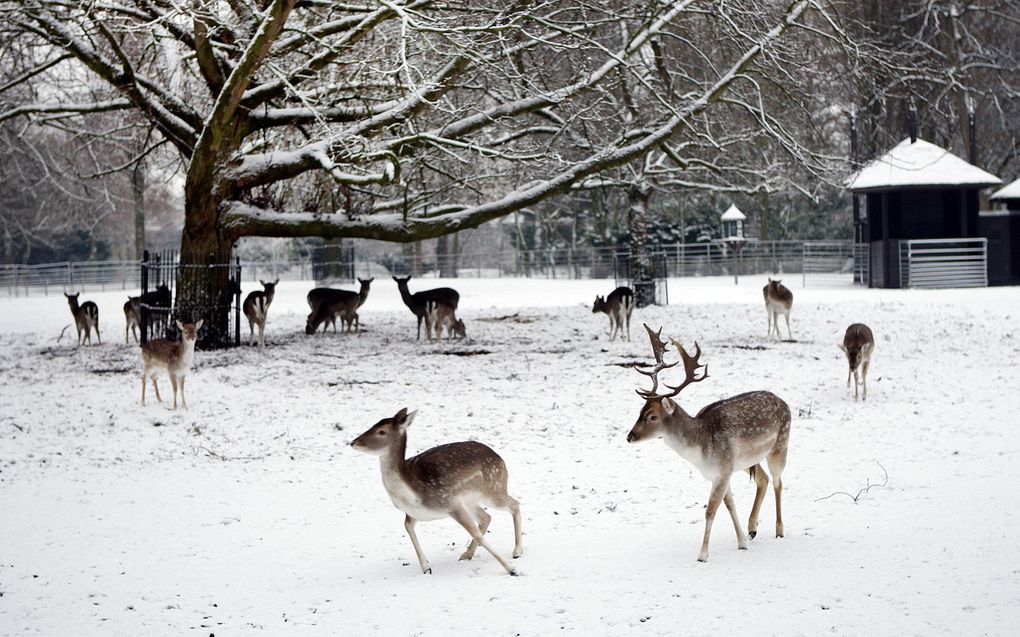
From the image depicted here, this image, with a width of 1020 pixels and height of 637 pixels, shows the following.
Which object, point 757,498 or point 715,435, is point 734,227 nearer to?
point 757,498

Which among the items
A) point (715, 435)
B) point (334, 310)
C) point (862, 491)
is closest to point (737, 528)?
point (715, 435)

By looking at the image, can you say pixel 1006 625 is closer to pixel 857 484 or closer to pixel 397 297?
pixel 857 484

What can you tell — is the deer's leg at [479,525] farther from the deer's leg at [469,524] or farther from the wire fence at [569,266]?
the wire fence at [569,266]

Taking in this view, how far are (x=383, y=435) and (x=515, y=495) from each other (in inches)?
107

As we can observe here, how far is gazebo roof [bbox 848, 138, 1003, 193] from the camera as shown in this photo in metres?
29.3

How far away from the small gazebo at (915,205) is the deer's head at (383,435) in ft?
85.1

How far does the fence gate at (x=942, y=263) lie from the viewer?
96.9 feet

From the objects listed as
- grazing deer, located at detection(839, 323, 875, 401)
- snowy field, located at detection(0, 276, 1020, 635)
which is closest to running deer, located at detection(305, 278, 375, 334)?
snowy field, located at detection(0, 276, 1020, 635)

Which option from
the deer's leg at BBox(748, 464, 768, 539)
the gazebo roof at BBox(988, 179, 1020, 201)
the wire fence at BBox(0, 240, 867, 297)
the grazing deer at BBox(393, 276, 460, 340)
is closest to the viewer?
the deer's leg at BBox(748, 464, 768, 539)

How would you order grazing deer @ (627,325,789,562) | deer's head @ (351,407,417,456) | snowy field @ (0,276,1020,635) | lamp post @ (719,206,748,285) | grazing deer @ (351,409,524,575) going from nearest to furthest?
snowy field @ (0,276,1020,635) < deer's head @ (351,407,417,456) < grazing deer @ (351,409,524,575) < grazing deer @ (627,325,789,562) < lamp post @ (719,206,748,285)

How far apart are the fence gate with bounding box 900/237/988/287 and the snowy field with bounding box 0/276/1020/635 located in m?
12.4

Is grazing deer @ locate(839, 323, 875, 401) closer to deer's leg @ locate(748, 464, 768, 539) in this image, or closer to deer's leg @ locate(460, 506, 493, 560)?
deer's leg @ locate(748, 464, 768, 539)

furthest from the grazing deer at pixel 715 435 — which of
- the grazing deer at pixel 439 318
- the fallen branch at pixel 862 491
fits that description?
the grazing deer at pixel 439 318

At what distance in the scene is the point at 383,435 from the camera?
6.50 m
